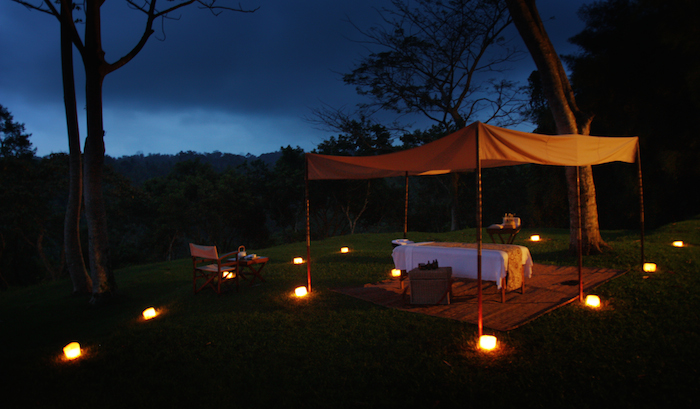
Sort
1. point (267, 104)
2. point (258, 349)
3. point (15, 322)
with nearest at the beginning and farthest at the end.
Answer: point (258, 349)
point (15, 322)
point (267, 104)

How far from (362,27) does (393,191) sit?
929 centimetres

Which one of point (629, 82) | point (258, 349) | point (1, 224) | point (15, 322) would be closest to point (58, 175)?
point (1, 224)

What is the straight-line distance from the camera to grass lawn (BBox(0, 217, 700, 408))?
2.20 metres

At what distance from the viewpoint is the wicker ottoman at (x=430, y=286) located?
13.0 feet

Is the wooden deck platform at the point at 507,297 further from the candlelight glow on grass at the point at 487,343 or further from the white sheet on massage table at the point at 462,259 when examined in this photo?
the candlelight glow on grass at the point at 487,343

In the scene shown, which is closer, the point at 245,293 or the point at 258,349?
the point at 258,349

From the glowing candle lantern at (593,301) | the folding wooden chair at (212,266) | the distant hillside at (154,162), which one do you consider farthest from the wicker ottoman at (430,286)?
the distant hillside at (154,162)

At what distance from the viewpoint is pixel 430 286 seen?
3988mm

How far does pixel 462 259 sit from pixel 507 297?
673 mm

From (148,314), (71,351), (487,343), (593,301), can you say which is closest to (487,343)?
(487,343)

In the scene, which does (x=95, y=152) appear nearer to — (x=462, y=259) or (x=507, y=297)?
(x=462, y=259)

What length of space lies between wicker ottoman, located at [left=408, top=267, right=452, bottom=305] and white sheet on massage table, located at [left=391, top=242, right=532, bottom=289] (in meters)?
0.41

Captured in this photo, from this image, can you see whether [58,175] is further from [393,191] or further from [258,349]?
[393,191]

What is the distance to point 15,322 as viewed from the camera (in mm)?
4949
